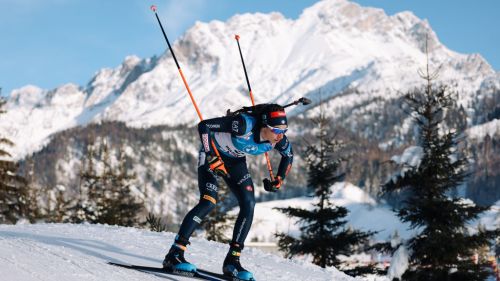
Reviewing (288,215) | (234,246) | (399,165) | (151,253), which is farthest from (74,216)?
(234,246)

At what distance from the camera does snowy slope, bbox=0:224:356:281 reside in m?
6.68

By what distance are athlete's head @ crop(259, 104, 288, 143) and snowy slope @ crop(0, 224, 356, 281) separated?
2325 millimetres

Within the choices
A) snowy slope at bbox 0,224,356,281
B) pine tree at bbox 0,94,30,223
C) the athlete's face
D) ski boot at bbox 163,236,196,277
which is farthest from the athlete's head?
pine tree at bbox 0,94,30,223

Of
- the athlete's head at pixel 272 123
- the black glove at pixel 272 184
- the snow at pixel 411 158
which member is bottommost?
the black glove at pixel 272 184

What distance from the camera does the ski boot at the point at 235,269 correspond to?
7.88m

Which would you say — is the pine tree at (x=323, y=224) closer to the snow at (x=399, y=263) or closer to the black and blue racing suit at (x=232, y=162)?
the snow at (x=399, y=263)

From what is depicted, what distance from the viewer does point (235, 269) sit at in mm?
7957

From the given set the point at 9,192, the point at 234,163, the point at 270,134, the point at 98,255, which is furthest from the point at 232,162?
the point at 9,192

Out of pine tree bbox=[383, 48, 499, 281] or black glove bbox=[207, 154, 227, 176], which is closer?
black glove bbox=[207, 154, 227, 176]

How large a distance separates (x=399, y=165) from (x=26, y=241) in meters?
12.8

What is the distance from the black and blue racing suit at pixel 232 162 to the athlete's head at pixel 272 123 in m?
0.13

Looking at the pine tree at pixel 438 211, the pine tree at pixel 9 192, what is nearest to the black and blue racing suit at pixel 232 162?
the pine tree at pixel 438 211

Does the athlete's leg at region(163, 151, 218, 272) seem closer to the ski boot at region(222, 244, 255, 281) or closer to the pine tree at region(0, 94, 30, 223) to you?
the ski boot at region(222, 244, 255, 281)

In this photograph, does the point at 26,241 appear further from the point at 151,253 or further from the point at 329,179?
the point at 329,179
